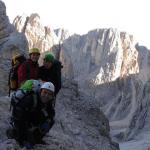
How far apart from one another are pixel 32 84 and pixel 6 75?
9.83 metres

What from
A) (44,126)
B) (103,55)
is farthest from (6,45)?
(103,55)

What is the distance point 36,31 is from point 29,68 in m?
82.1

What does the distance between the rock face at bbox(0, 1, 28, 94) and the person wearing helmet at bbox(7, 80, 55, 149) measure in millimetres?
7971

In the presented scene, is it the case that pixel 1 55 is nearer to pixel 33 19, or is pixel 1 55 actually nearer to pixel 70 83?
pixel 70 83

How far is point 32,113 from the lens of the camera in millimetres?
8398

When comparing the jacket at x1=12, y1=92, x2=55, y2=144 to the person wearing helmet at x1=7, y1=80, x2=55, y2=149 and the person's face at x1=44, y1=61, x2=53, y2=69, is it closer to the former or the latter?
the person wearing helmet at x1=7, y1=80, x2=55, y2=149

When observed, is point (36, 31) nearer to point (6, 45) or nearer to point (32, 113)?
point (6, 45)

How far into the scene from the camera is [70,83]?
2023 cm

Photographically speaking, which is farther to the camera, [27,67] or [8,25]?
[8,25]

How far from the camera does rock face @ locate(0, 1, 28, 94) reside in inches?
701

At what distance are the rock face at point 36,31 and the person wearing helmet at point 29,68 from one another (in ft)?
256

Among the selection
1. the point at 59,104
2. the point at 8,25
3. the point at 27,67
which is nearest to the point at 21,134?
the point at 27,67

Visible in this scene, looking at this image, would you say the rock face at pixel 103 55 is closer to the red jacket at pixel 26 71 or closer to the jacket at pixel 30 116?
the red jacket at pixel 26 71

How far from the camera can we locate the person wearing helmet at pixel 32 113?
810 centimetres
